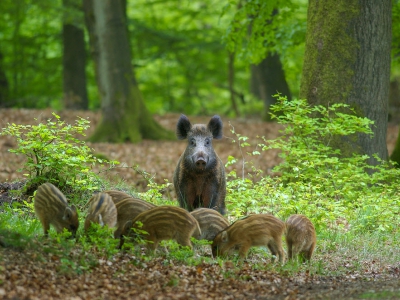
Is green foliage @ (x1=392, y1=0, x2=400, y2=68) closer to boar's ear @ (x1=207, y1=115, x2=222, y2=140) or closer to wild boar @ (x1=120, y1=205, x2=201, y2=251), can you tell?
boar's ear @ (x1=207, y1=115, x2=222, y2=140)

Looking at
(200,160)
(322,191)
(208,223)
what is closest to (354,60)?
(322,191)

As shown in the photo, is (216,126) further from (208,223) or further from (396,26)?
(396,26)

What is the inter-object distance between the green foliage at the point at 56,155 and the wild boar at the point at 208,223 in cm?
210

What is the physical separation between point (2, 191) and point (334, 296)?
5.96 meters

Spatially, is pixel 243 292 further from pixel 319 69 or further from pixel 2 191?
pixel 319 69

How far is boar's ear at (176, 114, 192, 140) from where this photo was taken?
9.39m

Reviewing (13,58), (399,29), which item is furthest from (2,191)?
(13,58)

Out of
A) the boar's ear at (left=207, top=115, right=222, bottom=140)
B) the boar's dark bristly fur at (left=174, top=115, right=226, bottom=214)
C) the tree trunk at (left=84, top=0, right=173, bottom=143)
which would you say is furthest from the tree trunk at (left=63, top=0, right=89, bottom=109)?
the boar's dark bristly fur at (left=174, top=115, right=226, bottom=214)

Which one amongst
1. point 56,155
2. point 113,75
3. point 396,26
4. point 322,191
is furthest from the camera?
point 113,75

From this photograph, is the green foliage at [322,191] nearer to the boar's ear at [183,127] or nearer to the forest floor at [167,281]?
the boar's ear at [183,127]

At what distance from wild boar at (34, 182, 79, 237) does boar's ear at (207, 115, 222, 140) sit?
3080 millimetres

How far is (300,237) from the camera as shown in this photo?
292 inches

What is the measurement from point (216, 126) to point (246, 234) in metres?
2.71

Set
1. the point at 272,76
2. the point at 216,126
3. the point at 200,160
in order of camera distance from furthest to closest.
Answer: the point at 272,76
the point at 216,126
the point at 200,160
